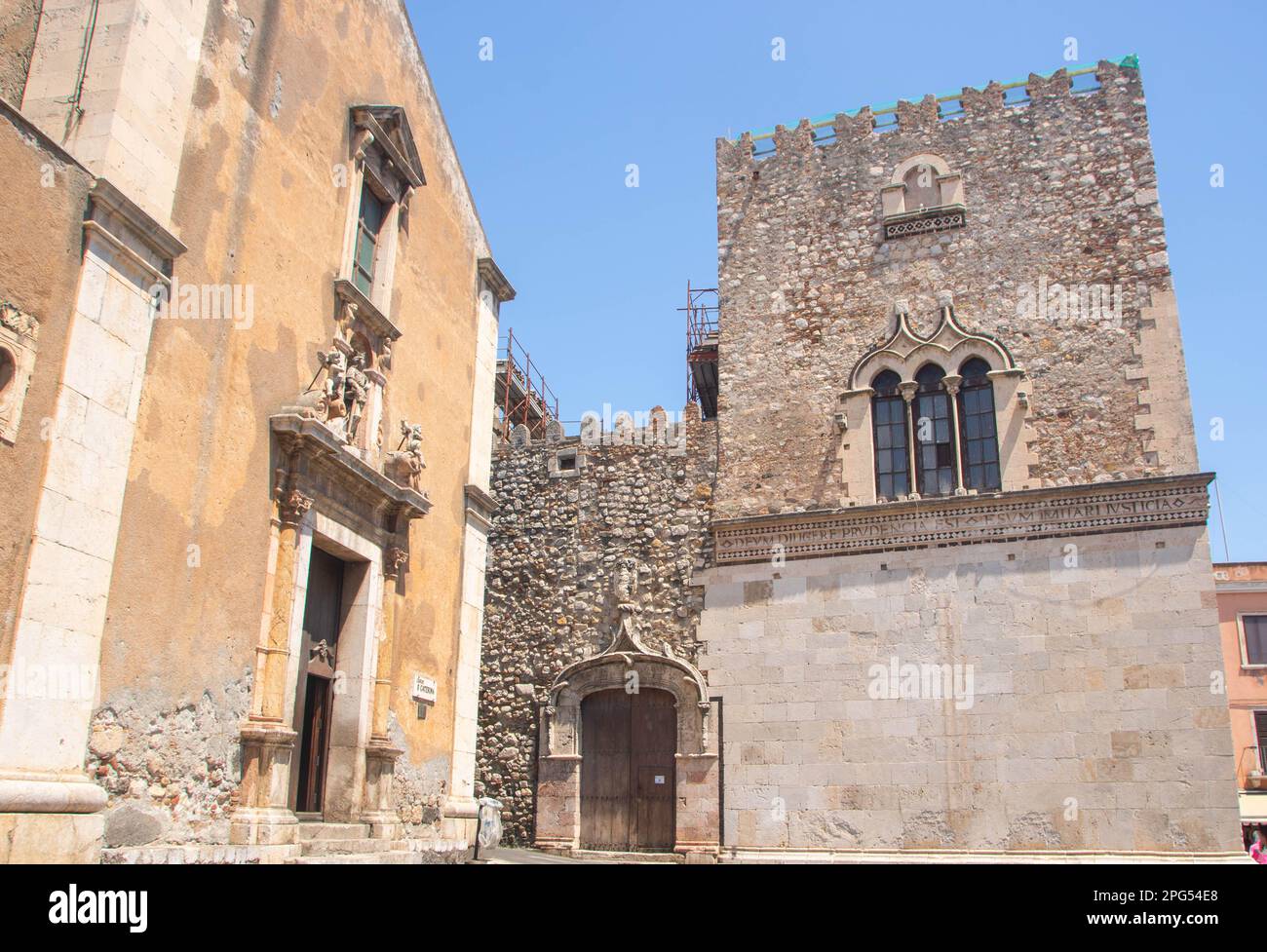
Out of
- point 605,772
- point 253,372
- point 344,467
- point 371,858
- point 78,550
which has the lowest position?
point 371,858

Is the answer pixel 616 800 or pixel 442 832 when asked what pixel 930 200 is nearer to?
pixel 616 800

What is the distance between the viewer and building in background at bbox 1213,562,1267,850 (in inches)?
1007

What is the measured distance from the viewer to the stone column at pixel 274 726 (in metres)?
7.91

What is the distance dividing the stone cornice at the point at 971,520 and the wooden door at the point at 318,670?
21.9 feet

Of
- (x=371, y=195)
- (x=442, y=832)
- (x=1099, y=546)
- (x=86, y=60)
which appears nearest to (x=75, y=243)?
(x=86, y=60)

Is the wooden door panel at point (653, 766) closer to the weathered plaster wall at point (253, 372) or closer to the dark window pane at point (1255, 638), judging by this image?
the weathered plaster wall at point (253, 372)

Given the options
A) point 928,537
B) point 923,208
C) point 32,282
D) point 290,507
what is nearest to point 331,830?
point 290,507

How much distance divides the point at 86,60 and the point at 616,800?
11.2 meters

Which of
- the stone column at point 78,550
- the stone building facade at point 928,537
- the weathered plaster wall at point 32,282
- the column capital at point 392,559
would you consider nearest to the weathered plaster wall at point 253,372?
the stone column at point 78,550

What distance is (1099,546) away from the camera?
1352cm

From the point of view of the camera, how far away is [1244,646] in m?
26.6

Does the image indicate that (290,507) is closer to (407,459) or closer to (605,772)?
(407,459)

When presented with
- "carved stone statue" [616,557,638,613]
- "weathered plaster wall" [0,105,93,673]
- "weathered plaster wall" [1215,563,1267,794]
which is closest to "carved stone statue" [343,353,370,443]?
"weathered plaster wall" [0,105,93,673]

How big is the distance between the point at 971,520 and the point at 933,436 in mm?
1391
